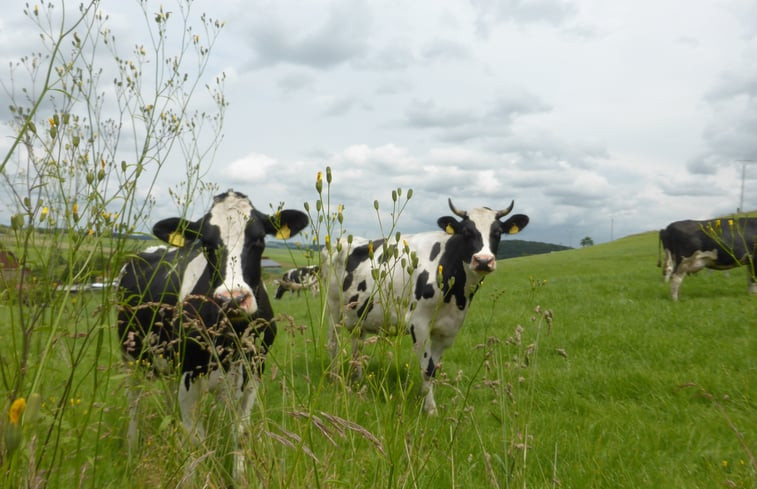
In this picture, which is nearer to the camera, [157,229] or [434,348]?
[157,229]

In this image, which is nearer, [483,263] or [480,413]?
[480,413]

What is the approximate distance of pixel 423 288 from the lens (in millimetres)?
6430

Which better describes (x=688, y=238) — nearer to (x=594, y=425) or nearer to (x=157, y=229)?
(x=594, y=425)

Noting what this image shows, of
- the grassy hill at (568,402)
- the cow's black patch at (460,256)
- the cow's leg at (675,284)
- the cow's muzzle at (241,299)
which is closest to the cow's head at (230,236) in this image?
the cow's muzzle at (241,299)

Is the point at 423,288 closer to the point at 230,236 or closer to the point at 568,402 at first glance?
the point at 568,402

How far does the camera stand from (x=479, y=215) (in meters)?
6.39

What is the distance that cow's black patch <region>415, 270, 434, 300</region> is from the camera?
6.38 meters

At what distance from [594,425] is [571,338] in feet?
12.6

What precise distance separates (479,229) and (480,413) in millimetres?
2173

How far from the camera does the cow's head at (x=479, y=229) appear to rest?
6.02m

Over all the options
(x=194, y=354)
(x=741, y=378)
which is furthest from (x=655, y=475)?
(x=194, y=354)

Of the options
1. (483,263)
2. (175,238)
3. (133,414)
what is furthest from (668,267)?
(133,414)

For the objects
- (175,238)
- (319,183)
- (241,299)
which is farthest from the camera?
(175,238)

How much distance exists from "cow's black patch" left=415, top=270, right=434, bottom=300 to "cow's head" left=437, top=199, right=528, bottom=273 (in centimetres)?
→ 53
